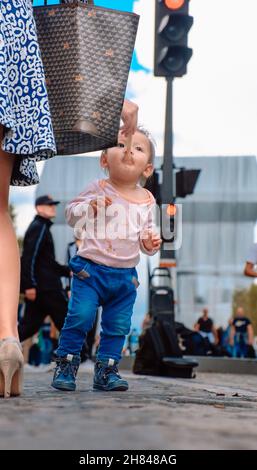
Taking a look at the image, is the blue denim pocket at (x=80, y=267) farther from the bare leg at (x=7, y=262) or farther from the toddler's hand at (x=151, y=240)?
the bare leg at (x=7, y=262)

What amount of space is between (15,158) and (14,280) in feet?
1.47

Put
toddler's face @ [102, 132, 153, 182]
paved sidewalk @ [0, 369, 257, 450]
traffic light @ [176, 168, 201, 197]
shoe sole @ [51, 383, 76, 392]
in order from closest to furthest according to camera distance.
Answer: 1. paved sidewalk @ [0, 369, 257, 450]
2. shoe sole @ [51, 383, 76, 392]
3. toddler's face @ [102, 132, 153, 182]
4. traffic light @ [176, 168, 201, 197]

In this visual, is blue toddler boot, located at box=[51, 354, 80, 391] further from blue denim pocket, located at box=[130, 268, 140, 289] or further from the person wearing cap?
the person wearing cap

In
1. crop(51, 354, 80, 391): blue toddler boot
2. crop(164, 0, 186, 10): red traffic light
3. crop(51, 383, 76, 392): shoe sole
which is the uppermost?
crop(164, 0, 186, 10): red traffic light

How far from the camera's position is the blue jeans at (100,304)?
3.62 metres

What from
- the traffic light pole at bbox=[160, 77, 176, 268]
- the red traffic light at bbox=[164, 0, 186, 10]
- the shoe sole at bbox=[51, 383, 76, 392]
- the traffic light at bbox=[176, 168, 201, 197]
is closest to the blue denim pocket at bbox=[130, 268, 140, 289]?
the shoe sole at bbox=[51, 383, 76, 392]

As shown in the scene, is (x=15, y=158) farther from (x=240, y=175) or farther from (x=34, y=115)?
(x=240, y=175)

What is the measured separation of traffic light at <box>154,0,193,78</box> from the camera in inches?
307

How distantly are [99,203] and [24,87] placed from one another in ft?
2.54

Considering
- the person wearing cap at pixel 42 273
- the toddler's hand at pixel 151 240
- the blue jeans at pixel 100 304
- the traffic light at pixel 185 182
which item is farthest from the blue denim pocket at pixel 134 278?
the traffic light at pixel 185 182

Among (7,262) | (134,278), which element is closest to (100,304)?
(134,278)

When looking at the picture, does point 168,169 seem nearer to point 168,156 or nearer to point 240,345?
point 168,156

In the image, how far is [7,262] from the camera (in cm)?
300

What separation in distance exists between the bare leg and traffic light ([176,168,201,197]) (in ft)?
21.0
